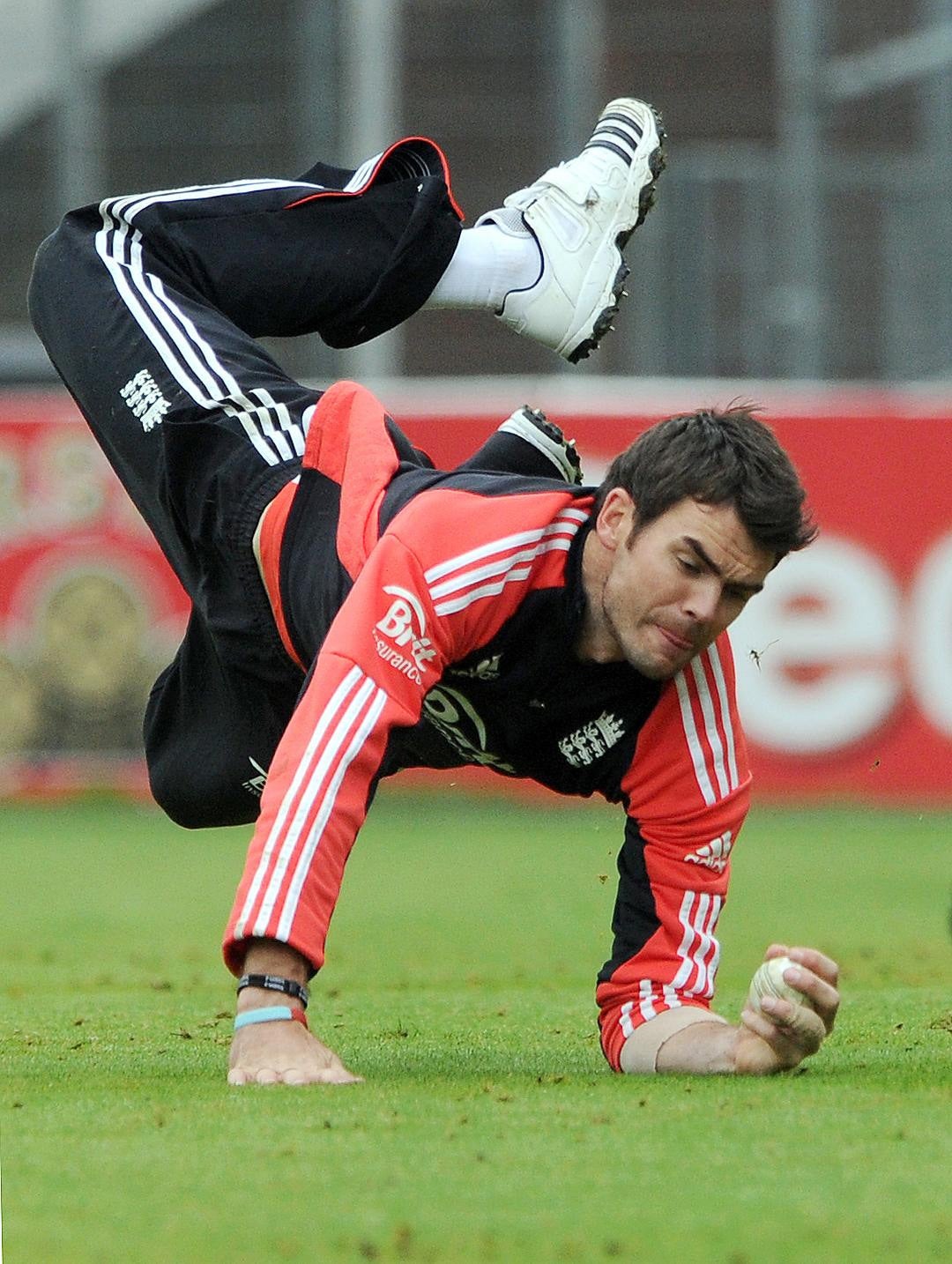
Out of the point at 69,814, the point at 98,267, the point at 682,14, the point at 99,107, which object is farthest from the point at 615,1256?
the point at 682,14

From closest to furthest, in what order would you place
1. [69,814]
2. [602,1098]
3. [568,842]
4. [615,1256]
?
[615,1256]
[602,1098]
[568,842]
[69,814]

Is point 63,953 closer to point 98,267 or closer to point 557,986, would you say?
point 557,986

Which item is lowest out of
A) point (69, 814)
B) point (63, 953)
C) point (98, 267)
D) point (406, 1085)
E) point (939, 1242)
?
point (69, 814)

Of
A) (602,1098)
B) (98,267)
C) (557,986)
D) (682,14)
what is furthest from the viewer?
(682,14)

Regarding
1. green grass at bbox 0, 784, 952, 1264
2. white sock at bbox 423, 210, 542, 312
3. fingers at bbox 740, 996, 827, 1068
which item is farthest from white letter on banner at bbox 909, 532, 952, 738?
fingers at bbox 740, 996, 827, 1068

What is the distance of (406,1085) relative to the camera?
11.3ft

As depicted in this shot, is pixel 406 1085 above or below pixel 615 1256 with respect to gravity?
below

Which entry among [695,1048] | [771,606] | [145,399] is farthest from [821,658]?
[695,1048]

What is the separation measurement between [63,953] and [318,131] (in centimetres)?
627

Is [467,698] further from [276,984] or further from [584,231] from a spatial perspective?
[584,231]

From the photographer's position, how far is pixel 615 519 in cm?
362

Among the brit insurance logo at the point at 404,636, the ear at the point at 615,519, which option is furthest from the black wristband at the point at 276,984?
the ear at the point at 615,519

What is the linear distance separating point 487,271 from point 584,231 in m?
0.23

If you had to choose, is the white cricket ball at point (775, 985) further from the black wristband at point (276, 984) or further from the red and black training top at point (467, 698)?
the black wristband at point (276, 984)
